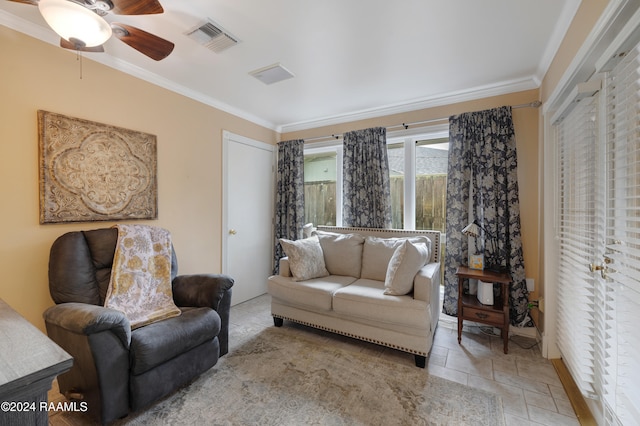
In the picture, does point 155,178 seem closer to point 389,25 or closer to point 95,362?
point 95,362

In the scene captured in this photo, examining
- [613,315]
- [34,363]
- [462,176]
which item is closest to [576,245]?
[613,315]

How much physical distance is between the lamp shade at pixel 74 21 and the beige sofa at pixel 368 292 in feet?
6.97

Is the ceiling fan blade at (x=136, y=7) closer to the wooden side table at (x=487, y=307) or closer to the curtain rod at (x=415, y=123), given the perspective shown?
the curtain rod at (x=415, y=123)

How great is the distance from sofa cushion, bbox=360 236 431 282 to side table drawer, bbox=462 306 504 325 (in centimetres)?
61

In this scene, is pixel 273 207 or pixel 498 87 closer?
pixel 498 87

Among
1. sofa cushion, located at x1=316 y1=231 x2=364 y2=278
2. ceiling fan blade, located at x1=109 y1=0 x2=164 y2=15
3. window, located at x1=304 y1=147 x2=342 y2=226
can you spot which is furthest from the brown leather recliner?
window, located at x1=304 y1=147 x2=342 y2=226

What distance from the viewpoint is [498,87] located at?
2.79m

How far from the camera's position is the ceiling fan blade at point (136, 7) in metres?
1.28

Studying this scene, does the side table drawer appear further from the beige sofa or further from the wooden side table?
the beige sofa

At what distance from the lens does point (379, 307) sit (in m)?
2.29

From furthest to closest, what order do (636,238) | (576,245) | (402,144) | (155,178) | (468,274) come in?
(402,144), (155,178), (468,274), (576,245), (636,238)

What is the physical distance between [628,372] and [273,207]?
376 cm

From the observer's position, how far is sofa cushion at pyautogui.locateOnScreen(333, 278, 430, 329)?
7.13 feet

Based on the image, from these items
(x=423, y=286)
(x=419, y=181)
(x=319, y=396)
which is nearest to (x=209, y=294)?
(x=319, y=396)
